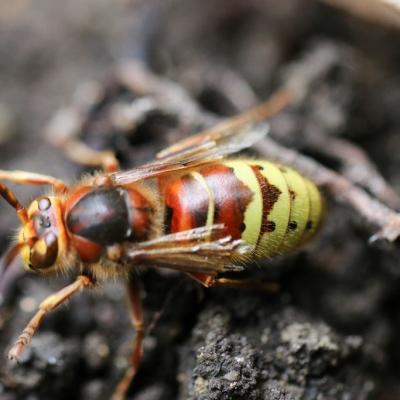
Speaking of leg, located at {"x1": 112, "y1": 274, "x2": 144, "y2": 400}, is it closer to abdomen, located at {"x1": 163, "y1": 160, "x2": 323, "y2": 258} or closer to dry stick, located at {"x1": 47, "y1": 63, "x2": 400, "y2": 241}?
abdomen, located at {"x1": 163, "y1": 160, "x2": 323, "y2": 258}

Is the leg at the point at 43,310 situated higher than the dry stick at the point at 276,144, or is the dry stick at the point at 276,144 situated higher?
the dry stick at the point at 276,144

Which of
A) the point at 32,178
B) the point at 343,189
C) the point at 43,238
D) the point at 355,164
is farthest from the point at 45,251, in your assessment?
the point at 355,164

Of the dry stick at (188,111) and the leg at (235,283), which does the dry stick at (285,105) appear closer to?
the dry stick at (188,111)

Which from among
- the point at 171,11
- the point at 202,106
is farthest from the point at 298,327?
the point at 171,11

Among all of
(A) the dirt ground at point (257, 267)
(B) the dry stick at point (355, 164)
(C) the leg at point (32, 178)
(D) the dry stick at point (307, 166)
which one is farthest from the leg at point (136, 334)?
(B) the dry stick at point (355, 164)

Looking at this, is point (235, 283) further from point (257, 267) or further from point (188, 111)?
point (188, 111)

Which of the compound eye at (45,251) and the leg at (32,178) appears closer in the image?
the compound eye at (45,251)
